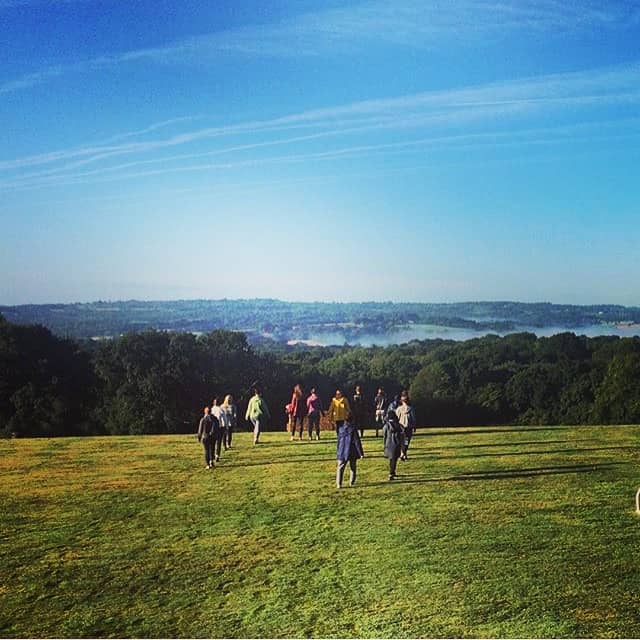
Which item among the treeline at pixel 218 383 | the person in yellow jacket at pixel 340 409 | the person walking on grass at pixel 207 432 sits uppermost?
the person in yellow jacket at pixel 340 409

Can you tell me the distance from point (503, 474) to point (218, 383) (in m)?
29.1

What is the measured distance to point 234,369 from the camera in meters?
44.7

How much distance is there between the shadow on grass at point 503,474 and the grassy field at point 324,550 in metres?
0.06

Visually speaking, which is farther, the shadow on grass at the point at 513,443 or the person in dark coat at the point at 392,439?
the shadow on grass at the point at 513,443

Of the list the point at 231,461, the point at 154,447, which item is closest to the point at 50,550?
the point at 231,461

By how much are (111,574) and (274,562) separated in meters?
2.24

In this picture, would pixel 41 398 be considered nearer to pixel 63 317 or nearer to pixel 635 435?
pixel 63 317

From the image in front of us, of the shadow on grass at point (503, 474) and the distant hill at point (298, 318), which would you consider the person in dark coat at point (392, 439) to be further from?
the distant hill at point (298, 318)

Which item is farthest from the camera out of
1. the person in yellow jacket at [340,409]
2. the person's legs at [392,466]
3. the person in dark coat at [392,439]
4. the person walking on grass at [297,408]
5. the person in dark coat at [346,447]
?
the person walking on grass at [297,408]

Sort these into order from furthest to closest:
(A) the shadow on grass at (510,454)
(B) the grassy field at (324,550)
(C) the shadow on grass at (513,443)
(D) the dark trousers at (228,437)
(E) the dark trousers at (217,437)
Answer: (D) the dark trousers at (228,437) → (C) the shadow on grass at (513,443) → (A) the shadow on grass at (510,454) → (E) the dark trousers at (217,437) → (B) the grassy field at (324,550)

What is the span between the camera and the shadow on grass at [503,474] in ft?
50.0

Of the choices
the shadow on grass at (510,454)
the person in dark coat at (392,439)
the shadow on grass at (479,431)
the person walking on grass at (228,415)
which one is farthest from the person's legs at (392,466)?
the shadow on grass at (479,431)

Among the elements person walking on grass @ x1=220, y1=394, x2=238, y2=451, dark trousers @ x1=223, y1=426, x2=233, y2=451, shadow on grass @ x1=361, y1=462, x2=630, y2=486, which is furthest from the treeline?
shadow on grass @ x1=361, y1=462, x2=630, y2=486

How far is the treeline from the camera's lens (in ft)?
128
